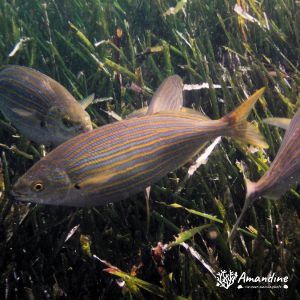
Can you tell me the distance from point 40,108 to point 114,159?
109 cm

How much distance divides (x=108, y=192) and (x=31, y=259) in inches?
47.2

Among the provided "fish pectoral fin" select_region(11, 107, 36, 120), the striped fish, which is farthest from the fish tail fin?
"fish pectoral fin" select_region(11, 107, 36, 120)

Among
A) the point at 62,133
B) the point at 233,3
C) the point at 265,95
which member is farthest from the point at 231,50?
the point at 62,133

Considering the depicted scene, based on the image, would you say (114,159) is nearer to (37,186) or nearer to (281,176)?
(37,186)

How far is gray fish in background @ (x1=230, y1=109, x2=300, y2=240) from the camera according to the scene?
5.31 ft

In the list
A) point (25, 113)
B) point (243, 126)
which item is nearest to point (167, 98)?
point (243, 126)

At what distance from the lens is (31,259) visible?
278cm

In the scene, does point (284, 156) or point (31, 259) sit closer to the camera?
point (284, 156)

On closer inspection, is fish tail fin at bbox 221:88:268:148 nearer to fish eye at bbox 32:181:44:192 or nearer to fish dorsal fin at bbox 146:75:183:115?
fish dorsal fin at bbox 146:75:183:115

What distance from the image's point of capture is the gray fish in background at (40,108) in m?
2.66

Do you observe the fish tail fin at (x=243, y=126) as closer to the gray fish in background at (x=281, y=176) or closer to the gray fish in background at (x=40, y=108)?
the gray fish in background at (x=281, y=176)

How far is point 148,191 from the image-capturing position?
2658 millimetres

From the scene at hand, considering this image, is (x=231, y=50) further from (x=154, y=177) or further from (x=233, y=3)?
(x=154, y=177)

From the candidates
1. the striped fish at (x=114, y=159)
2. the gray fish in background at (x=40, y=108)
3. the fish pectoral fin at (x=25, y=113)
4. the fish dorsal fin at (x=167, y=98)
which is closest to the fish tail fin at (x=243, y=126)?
the striped fish at (x=114, y=159)
